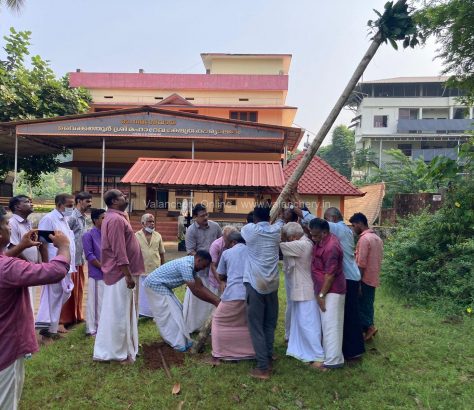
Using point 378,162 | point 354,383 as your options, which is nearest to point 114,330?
point 354,383

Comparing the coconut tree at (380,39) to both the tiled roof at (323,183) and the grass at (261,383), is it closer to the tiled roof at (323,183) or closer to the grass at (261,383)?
the grass at (261,383)

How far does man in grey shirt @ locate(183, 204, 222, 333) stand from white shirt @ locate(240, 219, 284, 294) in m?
1.60

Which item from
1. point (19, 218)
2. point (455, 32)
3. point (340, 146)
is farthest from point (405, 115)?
point (19, 218)

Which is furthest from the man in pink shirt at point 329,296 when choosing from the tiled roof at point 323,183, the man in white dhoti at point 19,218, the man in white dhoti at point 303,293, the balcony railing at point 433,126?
the balcony railing at point 433,126

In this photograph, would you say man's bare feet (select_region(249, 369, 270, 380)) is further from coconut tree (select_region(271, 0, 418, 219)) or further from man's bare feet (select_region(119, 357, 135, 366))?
coconut tree (select_region(271, 0, 418, 219))

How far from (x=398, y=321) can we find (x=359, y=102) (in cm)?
3820

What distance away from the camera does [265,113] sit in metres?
25.2

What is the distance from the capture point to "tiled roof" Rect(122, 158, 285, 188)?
12.4 meters

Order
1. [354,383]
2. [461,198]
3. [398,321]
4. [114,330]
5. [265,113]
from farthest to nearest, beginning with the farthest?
[265,113], [461,198], [398,321], [114,330], [354,383]

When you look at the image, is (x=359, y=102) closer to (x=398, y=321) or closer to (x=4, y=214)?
(x=398, y=321)

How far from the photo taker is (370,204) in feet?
57.4

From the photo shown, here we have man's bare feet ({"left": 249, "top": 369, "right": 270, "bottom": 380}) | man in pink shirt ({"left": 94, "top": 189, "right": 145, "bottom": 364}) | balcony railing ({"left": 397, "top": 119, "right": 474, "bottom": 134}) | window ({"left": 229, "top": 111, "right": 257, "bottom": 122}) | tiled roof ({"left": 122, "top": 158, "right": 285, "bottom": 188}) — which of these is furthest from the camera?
balcony railing ({"left": 397, "top": 119, "right": 474, "bottom": 134})

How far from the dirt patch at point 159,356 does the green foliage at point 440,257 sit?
4818mm

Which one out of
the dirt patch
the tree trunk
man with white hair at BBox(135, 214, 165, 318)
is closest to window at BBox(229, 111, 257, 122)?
man with white hair at BBox(135, 214, 165, 318)
